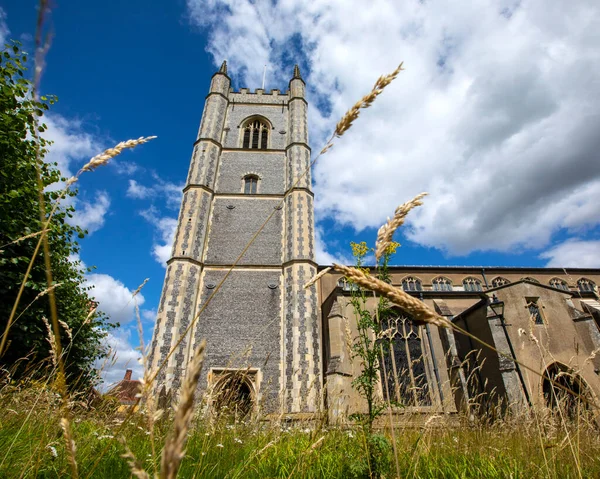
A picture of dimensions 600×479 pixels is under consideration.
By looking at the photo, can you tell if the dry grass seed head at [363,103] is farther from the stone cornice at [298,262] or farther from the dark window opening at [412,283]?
the dark window opening at [412,283]

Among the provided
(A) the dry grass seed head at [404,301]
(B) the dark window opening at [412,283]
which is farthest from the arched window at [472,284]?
(A) the dry grass seed head at [404,301]

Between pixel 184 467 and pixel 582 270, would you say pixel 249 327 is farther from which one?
pixel 582 270

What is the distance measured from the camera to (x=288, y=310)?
12.9 metres

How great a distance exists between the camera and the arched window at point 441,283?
20406mm

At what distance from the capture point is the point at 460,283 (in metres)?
20.8

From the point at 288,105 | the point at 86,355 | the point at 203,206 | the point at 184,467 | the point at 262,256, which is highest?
the point at 288,105

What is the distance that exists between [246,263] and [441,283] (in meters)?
13.0

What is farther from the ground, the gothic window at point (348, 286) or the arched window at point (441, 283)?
the arched window at point (441, 283)

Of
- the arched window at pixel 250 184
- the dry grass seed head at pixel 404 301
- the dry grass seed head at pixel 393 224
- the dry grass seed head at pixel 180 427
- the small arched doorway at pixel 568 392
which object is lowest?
the dry grass seed head at pixel 180 427

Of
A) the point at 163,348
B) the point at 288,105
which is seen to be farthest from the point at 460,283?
the point at 163,348

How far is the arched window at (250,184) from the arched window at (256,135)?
2653 millimetres

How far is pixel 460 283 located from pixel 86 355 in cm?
1996

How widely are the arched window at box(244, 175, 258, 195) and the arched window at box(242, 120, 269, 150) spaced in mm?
2653

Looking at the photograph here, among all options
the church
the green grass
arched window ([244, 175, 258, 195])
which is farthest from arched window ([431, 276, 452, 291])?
the green grass
